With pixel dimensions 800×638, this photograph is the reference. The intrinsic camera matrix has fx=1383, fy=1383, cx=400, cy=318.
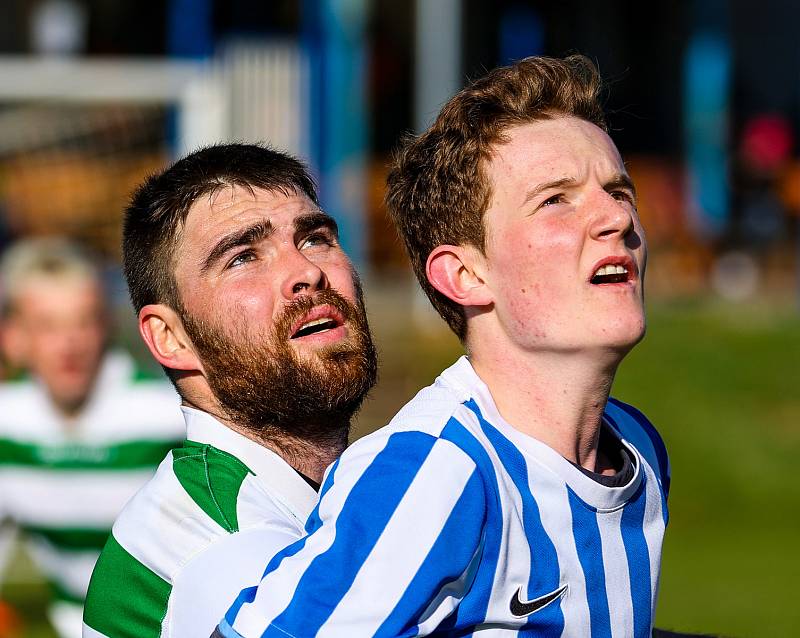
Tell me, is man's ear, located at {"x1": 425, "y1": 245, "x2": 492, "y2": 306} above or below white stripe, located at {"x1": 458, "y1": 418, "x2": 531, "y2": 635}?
above

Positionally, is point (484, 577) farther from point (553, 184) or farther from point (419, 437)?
point (553, 184)

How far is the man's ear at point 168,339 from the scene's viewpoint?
3.33m

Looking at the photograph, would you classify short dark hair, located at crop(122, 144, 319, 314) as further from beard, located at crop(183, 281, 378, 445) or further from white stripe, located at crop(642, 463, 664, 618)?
white stripe, located at crop(642, 463, 664, 618)

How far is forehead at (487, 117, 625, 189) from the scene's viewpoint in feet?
9.04

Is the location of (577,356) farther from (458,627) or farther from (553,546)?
(458,627)

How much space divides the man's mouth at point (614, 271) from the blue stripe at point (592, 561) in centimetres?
42

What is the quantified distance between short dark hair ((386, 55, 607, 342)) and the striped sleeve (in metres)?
0.56

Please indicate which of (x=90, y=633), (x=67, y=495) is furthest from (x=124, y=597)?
(x=67, y=495)

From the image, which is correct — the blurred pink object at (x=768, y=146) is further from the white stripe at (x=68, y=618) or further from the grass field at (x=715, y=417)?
the white stripe at (x=68, y=618)

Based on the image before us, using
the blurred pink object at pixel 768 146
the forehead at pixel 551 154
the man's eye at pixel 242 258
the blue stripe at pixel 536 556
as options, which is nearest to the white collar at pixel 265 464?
the man's eye at pixel 242 258

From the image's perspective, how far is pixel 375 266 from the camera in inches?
708

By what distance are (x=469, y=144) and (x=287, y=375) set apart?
2.25ft

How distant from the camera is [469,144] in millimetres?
2893

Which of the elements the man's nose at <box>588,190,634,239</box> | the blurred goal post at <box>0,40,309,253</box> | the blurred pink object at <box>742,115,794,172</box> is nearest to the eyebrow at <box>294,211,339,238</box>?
the man's nose at <box>588,190,634,239</box>
